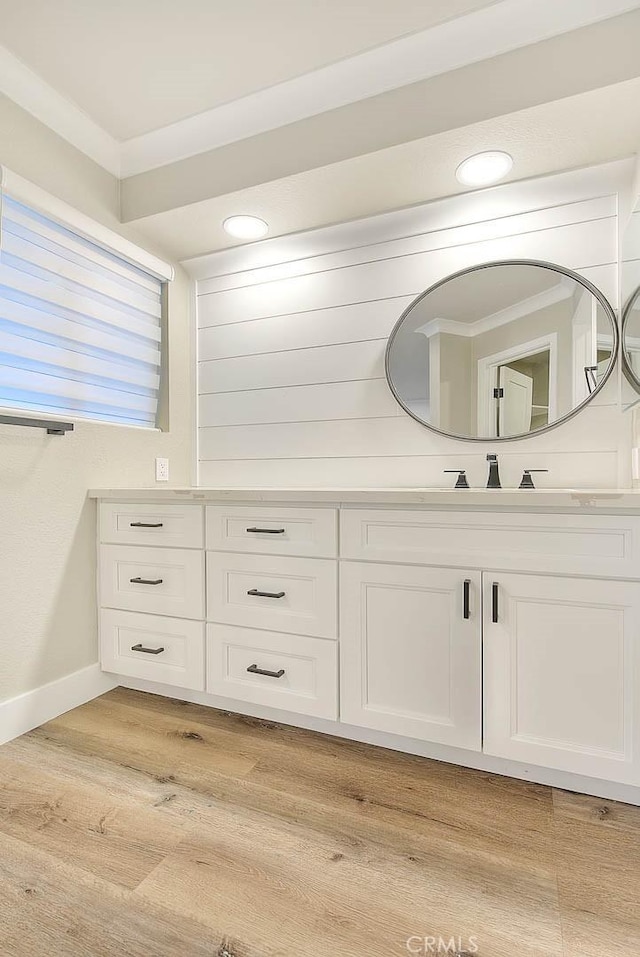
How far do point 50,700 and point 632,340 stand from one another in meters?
2.43

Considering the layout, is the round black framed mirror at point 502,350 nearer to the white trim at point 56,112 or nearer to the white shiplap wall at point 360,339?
the white shiplap wall at point 360,339

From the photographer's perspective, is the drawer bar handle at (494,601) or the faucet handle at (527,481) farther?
the faucet handle at (527,481)

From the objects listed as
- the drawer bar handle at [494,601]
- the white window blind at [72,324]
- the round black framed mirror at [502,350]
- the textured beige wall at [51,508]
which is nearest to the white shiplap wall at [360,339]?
the round black framed mirror at [502,350]

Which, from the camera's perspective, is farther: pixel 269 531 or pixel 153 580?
pixel 153 580

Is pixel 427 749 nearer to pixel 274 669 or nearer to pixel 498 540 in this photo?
pixel 274 669

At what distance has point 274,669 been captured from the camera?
1.77 meters

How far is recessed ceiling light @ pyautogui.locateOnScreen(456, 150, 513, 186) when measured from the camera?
69.9 inches

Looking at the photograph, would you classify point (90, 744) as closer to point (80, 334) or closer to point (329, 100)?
point (80, 334)

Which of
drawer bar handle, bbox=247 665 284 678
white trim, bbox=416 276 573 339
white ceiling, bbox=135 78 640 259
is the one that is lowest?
drawer bar handle, bbox=247 665 284 678

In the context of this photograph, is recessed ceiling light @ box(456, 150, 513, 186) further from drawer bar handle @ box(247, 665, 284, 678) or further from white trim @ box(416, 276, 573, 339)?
drawer bar handle @ box(247, 665, 284, 678)

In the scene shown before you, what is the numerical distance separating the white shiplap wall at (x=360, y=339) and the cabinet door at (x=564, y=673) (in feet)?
2.18

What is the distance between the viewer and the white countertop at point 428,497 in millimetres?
1351

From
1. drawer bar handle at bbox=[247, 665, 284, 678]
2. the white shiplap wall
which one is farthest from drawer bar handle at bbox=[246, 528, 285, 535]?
the white shiplap wall

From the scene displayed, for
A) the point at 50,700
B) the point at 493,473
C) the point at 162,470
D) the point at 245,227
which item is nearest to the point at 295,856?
the point at 50,700
